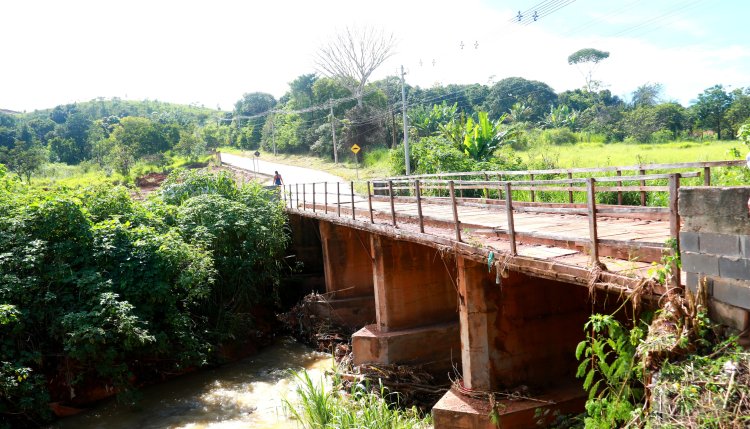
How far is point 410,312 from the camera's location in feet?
43.6

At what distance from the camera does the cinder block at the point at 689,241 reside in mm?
4664

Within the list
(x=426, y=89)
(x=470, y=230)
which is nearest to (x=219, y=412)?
(x=470, y=230)

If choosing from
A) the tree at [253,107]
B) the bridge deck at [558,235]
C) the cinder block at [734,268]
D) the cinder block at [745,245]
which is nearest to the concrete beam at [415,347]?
the bridge deck at [558,235]

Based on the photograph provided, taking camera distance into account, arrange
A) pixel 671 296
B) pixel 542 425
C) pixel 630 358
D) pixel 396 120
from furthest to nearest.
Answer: pixel 396 120 < pixel 542 425 < pixel 630 358 < pixel 671 296

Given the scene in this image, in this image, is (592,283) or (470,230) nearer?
(592,283)

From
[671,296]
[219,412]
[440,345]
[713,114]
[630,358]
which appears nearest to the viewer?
[671,296]

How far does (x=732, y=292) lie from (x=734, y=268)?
0.19 m

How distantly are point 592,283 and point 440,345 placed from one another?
25.9ft

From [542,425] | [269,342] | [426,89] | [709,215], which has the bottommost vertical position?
[269,342]

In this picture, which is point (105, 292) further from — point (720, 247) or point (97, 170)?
point (97, 170)

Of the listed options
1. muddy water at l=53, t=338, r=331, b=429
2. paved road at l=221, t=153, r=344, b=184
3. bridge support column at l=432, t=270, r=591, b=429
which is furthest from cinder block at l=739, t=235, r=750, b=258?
paved road at l=221, t=153, r=344, b=184

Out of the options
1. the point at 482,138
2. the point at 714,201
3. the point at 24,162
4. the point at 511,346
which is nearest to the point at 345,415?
the point at 511,346

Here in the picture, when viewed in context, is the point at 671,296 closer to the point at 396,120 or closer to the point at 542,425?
the point at 542,425

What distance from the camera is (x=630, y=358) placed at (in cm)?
523
